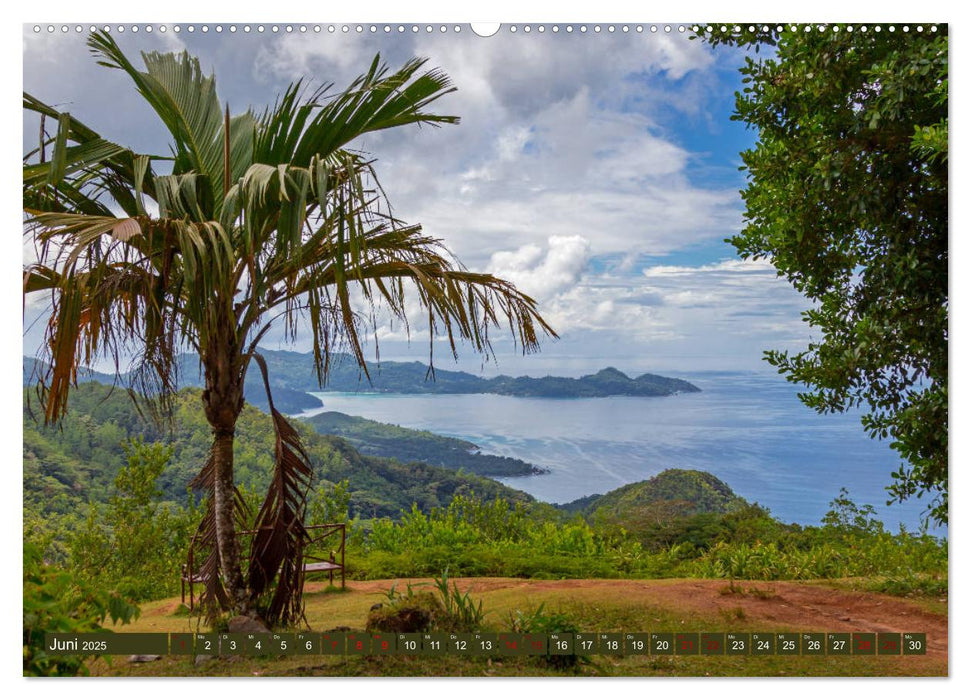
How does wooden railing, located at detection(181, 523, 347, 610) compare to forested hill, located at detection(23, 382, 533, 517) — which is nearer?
wooden railing, located at detection(181, 523, 347, 610)

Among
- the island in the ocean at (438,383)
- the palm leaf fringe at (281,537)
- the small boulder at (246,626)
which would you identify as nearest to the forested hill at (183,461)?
the island in the ocean at (438,383)

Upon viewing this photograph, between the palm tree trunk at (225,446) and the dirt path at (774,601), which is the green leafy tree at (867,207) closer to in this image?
the dirt path at (774,601)

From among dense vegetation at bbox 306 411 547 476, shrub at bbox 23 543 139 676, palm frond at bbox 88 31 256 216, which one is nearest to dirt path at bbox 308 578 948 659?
dense vegetation at bbox 306 411 547 476

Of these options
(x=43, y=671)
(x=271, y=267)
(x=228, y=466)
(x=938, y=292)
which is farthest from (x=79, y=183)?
(x=938, y=292)

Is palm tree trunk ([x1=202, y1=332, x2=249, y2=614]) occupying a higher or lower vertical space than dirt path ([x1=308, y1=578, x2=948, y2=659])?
higher

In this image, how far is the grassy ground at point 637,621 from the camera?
3607mm

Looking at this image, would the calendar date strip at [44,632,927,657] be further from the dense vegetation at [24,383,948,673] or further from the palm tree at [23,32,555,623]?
the dense vegetation at [24,383,948,673]

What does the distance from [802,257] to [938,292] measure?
2.64 feet

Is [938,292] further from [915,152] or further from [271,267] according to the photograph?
[271,267]

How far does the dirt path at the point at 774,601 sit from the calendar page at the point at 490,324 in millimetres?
38

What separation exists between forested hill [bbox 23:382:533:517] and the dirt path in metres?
1.01

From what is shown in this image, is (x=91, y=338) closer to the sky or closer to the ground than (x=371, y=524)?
closer to the sky

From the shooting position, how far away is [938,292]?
4.02 m

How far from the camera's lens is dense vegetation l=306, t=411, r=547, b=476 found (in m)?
5.66
